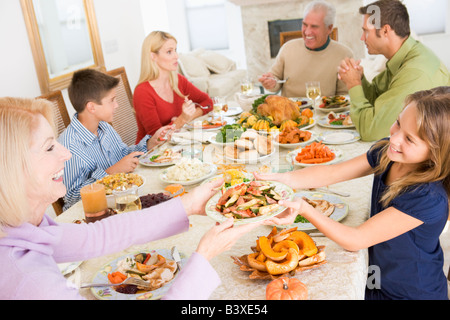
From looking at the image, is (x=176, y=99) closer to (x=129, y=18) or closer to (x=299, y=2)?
(x=129, y=18)

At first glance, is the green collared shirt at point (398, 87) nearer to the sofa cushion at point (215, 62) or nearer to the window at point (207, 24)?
the sofa cushion at point (215, 62)

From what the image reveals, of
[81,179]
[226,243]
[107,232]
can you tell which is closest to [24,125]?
[107,232]

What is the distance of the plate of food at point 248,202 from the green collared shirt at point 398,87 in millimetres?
1071

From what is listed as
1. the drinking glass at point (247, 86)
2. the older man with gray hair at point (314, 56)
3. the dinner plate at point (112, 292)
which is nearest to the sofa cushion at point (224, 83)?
the older man with gray hair at point (314, 56)

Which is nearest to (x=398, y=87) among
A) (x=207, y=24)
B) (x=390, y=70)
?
(x=390, y=70)

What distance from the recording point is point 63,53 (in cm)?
455

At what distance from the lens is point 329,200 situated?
5.11 ft

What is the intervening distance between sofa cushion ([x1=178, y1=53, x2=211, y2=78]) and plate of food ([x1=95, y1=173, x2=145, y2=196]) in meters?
4.95

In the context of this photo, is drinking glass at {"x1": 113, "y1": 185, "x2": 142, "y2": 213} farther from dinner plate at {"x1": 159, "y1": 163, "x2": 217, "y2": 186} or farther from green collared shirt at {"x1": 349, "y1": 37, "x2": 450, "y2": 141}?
green collared shirt at {"x1": 349, "y1": 37, "x2": 450, "y2": 141}

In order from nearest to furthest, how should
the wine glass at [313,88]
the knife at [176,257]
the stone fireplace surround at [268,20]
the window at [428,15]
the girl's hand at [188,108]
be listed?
the knife at [176,257] < the wine glass at [313,88] < the girl's hand at [188,108] < the stone fireplace surround at [268,20] < the window at [428,15]

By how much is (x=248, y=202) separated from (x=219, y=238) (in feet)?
0.50

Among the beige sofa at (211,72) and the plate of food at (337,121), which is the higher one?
the plate of food at (337,121)

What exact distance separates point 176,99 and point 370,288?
2.30 metres

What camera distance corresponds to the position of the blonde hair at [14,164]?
0.93m
